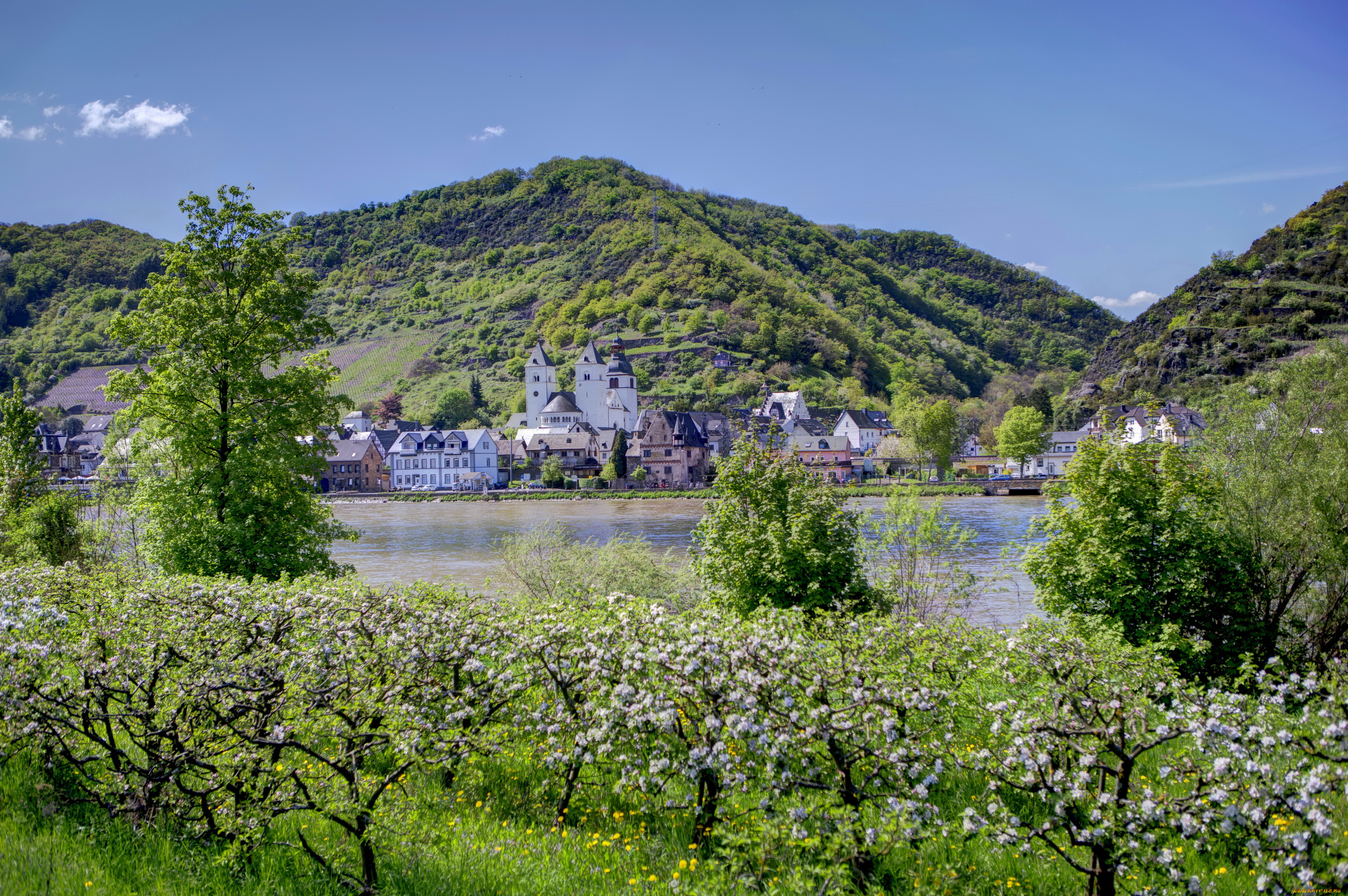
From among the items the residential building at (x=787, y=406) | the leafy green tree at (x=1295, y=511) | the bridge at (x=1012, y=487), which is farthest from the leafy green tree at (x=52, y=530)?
the residential building at (x=787, y=406)

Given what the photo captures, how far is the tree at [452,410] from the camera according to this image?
147 metres

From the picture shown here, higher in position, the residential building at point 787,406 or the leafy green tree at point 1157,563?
the residential building at point 787,406

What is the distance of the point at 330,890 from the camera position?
15.5 ft

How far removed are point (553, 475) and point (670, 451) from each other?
16.3 meters

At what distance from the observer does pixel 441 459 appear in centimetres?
11031

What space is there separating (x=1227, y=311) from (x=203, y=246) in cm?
14324

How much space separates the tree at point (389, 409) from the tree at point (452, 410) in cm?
1196

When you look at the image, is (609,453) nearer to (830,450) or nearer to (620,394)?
(620,394)

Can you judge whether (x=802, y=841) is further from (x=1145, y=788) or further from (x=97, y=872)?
(x=97, y=872)

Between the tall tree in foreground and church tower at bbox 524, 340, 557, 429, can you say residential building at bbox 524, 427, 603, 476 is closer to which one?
church tower at bbox 524, 340, 557, 429

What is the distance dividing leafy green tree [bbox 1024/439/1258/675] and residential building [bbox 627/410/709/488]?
9048cm

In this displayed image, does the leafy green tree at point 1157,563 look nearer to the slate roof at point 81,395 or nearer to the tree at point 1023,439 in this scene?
the tree at point 1023,439

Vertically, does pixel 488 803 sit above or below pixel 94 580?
below

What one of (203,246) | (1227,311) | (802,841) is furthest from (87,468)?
(1227,311)
